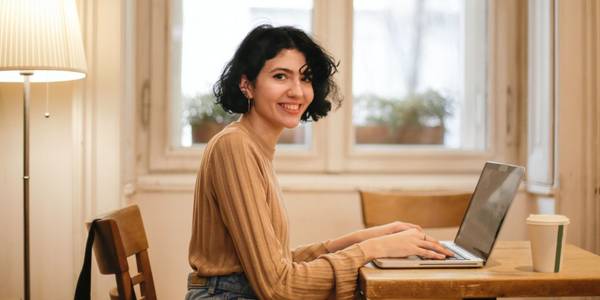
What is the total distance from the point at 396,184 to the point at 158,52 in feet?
3.79

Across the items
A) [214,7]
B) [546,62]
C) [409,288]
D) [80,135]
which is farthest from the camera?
[214,7]

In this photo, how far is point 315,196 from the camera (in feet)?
8.91

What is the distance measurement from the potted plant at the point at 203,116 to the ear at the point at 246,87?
1197mm

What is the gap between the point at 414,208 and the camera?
7.61 ft

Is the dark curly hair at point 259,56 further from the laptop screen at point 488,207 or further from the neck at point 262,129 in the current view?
the laptop screen at point 488,207

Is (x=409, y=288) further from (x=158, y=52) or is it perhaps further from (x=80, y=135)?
(x=158, y=52)

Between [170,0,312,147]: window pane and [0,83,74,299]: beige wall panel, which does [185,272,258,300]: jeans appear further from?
[170,0,312,147]: window pane

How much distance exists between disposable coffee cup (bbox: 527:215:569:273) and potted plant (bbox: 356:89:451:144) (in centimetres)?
156

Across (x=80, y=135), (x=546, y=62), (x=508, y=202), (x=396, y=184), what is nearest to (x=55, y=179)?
(x=80, y=135)

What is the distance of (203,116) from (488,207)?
161 cm

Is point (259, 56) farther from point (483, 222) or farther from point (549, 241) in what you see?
point (549, 241)

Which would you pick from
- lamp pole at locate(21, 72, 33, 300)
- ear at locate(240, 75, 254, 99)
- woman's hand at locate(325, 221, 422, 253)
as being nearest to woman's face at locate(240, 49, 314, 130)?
ear at locate(240, 75, 254, 99)

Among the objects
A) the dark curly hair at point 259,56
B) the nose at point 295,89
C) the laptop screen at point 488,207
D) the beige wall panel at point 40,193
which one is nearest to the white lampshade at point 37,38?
the beige wall panel at point 40,193

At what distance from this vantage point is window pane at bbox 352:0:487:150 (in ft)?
9.66
